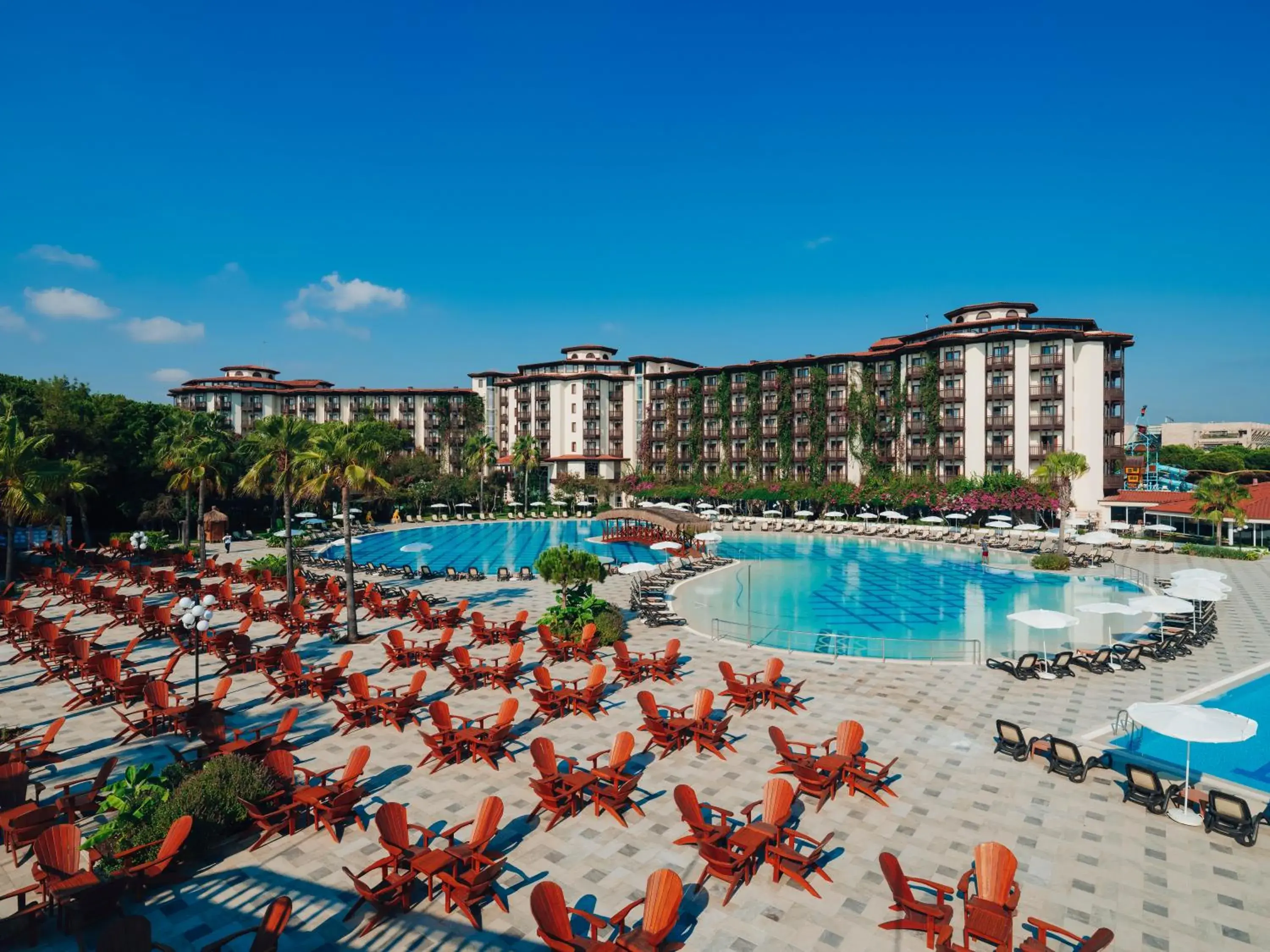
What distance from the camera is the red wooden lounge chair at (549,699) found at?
13836mm

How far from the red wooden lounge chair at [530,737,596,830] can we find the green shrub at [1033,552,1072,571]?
3467 centimetres

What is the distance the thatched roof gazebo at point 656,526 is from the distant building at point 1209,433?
140 metres

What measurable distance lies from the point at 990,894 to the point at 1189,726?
472 centimetres

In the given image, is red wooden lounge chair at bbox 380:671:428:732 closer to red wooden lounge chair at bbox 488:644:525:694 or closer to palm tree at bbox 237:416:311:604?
red wooden lounge chair at bbox 488:644:525:694

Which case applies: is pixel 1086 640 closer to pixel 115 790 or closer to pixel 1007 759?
pixel 1007 759

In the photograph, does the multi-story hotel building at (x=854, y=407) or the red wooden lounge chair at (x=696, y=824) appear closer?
the red wooden lounge chair at (x=696, y=824)

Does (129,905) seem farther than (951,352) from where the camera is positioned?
No

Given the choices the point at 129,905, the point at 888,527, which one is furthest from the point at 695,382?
the point at 129,905

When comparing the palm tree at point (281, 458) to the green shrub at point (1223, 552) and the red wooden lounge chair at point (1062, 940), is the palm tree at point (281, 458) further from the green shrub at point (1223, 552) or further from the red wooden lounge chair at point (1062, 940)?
the green shrub at point (1223, 552)

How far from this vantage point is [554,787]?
10.0 meters

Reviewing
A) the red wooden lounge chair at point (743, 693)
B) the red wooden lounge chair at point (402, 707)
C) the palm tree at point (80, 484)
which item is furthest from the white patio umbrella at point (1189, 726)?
the palm tree at point (80, 484)

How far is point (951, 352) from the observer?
6041 cm

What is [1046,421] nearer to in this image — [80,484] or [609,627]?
[609,627]

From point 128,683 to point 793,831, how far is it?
13.8m
